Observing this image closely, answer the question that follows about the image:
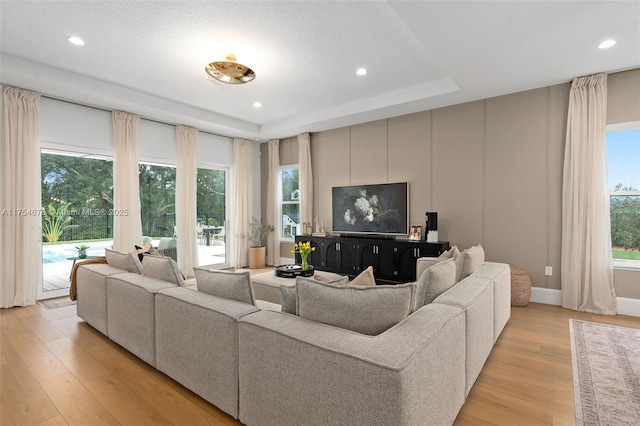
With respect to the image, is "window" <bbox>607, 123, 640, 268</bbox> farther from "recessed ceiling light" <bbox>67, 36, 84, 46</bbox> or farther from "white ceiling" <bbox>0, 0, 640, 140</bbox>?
"recessed ceiling light" <bbox>67, 36, 84, 46</bbox>

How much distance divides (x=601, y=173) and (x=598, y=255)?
3.23ft

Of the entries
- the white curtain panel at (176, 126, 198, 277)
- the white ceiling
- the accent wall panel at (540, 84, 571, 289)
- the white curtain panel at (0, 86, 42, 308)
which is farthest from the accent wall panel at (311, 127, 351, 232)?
the white curtain panel at (0, 86, 42, 308)

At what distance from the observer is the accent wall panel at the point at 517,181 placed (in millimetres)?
4305

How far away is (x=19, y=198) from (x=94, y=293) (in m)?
2.20

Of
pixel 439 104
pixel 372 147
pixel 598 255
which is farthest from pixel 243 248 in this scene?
pixel 598 255

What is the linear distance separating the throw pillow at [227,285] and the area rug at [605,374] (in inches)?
83.9

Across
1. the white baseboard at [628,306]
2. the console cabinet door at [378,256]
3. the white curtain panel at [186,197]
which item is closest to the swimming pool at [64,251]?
the white curtain panel at [186,197]

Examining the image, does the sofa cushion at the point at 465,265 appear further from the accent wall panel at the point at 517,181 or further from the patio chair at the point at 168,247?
the patio chair at the point at 168,247

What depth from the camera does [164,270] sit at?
2.74 metres

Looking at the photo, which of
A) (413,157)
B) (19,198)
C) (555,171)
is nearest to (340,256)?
(413,157)

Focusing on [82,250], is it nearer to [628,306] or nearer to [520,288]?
[520,288]

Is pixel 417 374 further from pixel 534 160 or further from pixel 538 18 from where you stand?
pixel 534 160

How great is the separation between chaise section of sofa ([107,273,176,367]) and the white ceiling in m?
2.39

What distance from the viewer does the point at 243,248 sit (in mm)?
7074
